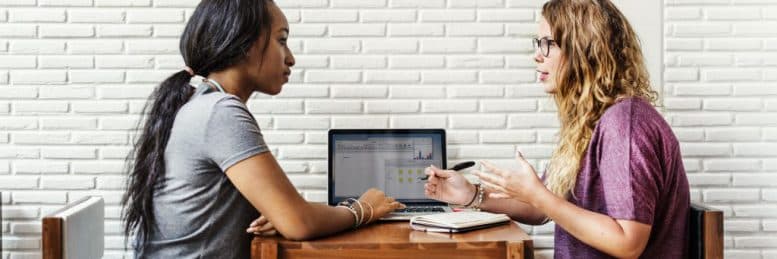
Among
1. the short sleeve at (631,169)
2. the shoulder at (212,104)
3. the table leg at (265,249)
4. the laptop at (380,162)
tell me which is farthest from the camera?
the laptop at (380,162)

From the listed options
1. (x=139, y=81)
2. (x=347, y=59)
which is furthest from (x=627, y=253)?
(x=139, y=81)

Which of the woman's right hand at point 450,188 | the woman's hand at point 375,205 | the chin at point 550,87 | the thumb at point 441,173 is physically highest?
the chin at point 550,87

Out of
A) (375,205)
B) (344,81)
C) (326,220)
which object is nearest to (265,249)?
(326,220)

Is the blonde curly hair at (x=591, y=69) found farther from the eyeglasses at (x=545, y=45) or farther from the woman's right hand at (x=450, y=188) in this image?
the woman's right hand at (x=450, y=188)

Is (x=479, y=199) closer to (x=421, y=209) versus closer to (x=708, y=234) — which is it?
(x=421, y=209)

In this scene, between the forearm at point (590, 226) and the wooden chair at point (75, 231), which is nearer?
the forearm at point (590, 226)

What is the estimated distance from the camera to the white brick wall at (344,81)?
3.16 m

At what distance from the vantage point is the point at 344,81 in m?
3.18

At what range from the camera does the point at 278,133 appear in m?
3.19

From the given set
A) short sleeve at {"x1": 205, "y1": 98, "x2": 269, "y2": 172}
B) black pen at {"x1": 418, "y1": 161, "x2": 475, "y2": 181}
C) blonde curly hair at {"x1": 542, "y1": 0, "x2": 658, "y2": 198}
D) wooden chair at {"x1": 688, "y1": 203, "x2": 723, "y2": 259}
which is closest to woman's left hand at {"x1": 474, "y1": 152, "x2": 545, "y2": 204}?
blonde curly hair at {"x1": 542, "y1": 0, "x2": 658, "y2": 198}

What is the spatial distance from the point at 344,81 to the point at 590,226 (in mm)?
1535

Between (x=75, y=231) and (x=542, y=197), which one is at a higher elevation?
(x=542, y=197)

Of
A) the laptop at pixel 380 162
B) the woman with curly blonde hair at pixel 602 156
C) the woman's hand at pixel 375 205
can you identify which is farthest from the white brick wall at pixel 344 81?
the woman with curly blonde hair at pixel 602 156

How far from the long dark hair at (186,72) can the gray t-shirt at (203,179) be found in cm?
3
